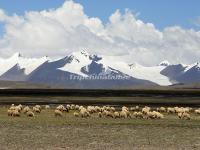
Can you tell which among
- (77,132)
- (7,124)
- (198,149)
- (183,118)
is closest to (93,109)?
(183,118)

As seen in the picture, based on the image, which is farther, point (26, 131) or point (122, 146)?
point (26, 131)

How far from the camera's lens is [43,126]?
146ft

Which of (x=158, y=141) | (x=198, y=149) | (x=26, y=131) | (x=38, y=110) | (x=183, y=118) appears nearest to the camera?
(x=198, y=149)

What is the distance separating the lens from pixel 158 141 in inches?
1382

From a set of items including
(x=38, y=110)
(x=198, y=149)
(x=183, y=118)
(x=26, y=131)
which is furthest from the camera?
(x=38, y=110)

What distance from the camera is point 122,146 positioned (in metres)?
32.3

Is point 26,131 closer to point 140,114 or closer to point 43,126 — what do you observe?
point 43,126

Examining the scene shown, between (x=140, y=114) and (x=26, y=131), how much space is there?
2346 centimetres

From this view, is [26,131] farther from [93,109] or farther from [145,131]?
[93,109]

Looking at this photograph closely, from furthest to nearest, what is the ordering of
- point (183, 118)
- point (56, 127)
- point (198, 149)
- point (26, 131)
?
point (183, 118), point (56, 127), point (26, 131), point (198, 149)

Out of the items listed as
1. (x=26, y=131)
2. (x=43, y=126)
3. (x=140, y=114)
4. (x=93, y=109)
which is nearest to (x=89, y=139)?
(x=26, y=131)

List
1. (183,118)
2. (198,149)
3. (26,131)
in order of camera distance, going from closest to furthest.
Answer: (198,149)
(26,131)
(183,118)

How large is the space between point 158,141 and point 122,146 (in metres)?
3.77

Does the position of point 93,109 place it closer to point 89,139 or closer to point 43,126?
point 43,126
